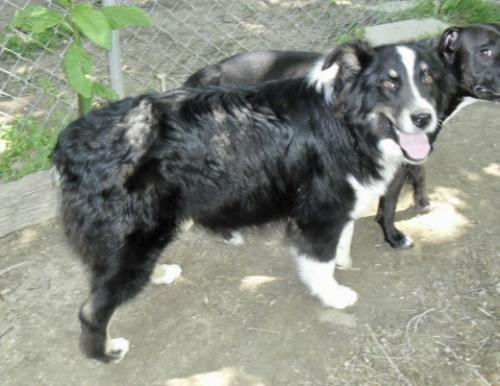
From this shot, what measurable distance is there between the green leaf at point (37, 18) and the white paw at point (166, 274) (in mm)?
1475

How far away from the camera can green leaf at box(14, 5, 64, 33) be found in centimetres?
278

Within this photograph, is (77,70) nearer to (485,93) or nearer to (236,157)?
(236,157)

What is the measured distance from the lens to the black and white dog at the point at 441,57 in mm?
3217

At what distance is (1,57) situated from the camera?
4.75 m

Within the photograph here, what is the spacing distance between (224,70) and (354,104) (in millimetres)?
1442

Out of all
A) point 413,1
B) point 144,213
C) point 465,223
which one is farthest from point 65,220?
point 413,1

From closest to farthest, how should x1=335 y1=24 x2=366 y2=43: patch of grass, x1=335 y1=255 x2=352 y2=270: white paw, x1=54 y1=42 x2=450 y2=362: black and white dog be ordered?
1. x1=54 y1=42 x2=450 y2=362: black and white dog
2. x1=335 y1=255 x2=352 y2=270: white paw
3. x1=335 y1=24 x2=366 y2=43: patch of grass

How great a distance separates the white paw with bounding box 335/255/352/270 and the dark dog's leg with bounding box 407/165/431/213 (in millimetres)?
744

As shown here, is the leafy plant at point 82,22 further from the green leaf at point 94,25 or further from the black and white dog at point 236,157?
the black and white dog at point 236,157

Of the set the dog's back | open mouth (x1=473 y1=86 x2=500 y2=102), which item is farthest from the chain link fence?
open mouth (x1=473 y1=86 x2=500 y2=102)

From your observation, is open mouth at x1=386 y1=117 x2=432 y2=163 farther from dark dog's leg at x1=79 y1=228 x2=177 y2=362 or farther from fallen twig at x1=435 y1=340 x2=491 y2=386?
dark dog's leg at x1=79 y1=228 x2=177 y2=362

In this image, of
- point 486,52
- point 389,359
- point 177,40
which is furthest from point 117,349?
point 177,40

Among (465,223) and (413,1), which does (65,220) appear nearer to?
(465,223)

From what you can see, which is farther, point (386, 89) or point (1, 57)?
point (1, 57)
